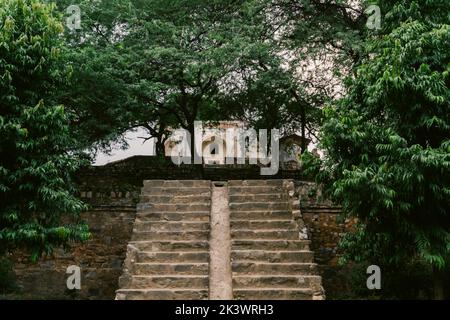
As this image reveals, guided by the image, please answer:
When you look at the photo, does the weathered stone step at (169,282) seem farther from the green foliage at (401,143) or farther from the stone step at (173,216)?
the green foliage at (401,143)

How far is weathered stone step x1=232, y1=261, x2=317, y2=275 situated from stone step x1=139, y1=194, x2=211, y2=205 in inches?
82.0

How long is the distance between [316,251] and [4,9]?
285 inches

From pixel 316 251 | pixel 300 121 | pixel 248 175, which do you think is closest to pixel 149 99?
pixel 248 175

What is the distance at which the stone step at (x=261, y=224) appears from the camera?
29.3 feet

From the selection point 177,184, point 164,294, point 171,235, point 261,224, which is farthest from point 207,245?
point 177,184

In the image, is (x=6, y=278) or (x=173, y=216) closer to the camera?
(x=173, y=216)

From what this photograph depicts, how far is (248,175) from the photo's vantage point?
12.9 metres

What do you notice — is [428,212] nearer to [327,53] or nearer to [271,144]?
[327,53]

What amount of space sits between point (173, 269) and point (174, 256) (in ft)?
1.03

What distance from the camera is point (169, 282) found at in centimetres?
767

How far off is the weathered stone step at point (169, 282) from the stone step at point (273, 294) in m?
0.54

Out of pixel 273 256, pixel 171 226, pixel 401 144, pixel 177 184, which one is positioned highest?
pixel 401 144

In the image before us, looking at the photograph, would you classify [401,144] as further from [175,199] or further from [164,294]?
[175,199]

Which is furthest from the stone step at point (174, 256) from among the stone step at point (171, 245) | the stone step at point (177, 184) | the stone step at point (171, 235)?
the stone step at point (177, 184)
